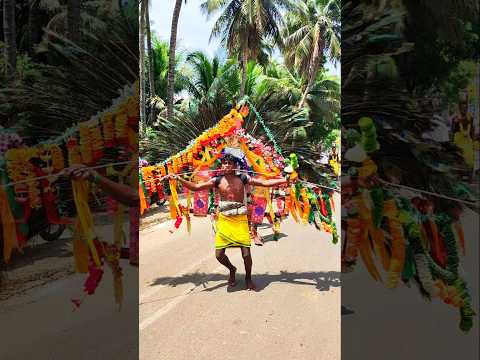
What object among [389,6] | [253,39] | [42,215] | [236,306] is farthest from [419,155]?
[253,39]

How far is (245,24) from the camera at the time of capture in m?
17.1

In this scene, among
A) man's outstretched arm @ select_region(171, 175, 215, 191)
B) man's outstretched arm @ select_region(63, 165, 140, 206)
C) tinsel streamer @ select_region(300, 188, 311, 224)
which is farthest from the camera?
tinsel streamer @ select_region(300, 188, 311, 224)

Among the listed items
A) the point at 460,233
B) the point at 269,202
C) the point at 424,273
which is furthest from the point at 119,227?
the point at 269,202

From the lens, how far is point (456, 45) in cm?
239

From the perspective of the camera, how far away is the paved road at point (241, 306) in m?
3.28

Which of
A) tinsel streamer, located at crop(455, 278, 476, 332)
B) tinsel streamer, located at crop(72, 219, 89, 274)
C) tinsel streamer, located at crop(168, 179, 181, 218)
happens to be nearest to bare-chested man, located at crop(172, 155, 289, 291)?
tinsel streamer, located at crop(168, 179, 181, 218)

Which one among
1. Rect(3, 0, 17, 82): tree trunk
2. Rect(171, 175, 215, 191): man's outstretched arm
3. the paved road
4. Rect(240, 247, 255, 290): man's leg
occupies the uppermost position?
Rect(3, 0, 17, 82): tree trunk

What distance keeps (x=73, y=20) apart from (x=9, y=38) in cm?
34

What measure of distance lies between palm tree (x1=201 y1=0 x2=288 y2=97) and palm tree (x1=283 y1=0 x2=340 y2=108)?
4804mm

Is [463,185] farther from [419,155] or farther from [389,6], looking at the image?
[389,6]

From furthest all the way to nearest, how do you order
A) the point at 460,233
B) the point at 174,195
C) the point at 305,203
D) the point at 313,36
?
the point at 313,36
the point at 305,203
the point at 174,195
the point at 460,233

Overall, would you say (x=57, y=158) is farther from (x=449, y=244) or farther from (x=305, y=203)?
(x=305, y=203)

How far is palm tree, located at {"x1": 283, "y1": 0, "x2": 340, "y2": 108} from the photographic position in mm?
22547

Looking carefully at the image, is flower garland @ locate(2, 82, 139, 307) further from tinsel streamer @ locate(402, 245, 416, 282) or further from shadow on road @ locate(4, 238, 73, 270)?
tinsel streamer @ locate(402, 245, 416, 282)
